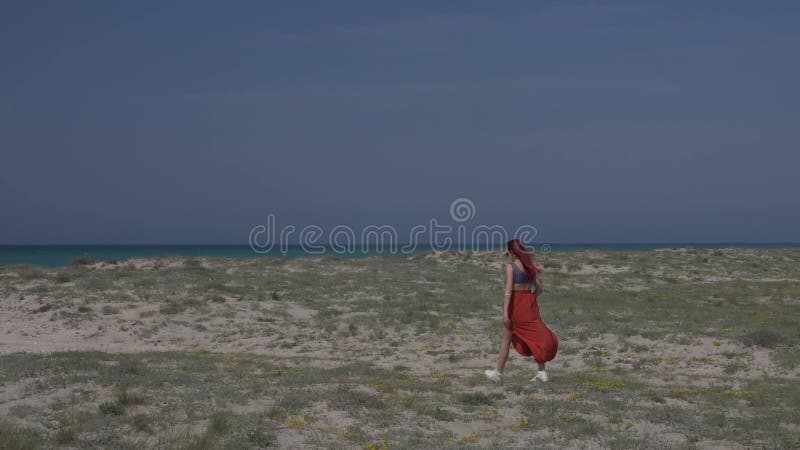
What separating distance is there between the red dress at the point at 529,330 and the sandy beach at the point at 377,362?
651 millimetres

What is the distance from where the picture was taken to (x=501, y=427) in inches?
419

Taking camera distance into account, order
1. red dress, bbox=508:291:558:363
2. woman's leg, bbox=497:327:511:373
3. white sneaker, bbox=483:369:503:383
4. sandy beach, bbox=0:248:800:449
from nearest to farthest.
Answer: sandy beach, bbox=0:248:800:449 → red dress, bbox=508:291:558:363 → woman's leg, bbox=497:327:511:373 → white sneaker, bbox=483:369:503:383

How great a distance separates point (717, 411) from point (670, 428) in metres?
1.54

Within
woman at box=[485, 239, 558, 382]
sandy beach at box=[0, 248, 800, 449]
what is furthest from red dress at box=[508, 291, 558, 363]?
sandy beach at box=[0, 248, 800, 449]

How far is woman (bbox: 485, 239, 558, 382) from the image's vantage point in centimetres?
1323

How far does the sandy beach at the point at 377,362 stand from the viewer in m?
10.2

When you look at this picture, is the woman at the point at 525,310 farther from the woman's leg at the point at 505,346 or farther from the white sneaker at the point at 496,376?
the white sneaker at the point at 496,376

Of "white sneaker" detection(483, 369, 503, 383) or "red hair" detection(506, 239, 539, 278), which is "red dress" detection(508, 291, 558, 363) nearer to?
"red hair" detection(506, 239, 539, 278)

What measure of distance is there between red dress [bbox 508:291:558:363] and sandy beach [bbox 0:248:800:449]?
0.65 meters

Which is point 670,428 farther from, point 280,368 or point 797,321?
point 797,321

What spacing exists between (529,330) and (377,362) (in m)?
5.49

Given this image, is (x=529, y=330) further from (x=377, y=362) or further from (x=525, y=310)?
(x=377, y=362)

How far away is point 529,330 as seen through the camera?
13.4m

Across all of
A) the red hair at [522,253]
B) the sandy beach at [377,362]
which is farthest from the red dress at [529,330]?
the sandy beach at [377,362]
